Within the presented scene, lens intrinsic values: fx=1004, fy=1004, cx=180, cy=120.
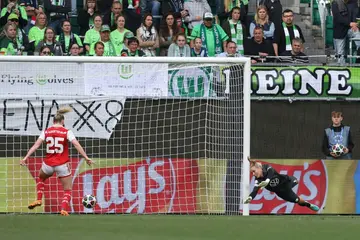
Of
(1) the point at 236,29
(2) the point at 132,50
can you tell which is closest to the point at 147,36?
(2) the point at 132,50

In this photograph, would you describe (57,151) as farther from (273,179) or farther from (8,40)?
(8,40)

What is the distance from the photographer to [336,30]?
61.3 feet

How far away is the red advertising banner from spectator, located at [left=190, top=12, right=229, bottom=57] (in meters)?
2.34

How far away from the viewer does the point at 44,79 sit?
15.9 m

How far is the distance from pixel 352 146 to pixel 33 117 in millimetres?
5452

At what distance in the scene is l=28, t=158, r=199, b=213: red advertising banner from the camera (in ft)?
53.5

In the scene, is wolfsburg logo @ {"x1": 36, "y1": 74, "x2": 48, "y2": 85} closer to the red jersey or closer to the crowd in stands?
the crowd in stands

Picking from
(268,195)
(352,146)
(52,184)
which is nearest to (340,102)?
(352,146)

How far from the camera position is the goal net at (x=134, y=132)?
52.3 ft

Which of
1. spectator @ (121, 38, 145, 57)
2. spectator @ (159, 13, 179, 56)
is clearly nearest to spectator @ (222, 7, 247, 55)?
spectator @ (159, 13, 179, 56)

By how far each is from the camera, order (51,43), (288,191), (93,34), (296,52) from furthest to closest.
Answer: (296,52), (93,34), (51,43), (288,191)

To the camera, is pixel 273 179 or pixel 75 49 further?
pixel 75 49

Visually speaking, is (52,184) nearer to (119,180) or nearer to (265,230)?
(119,180)

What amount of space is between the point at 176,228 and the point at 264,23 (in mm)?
7300
